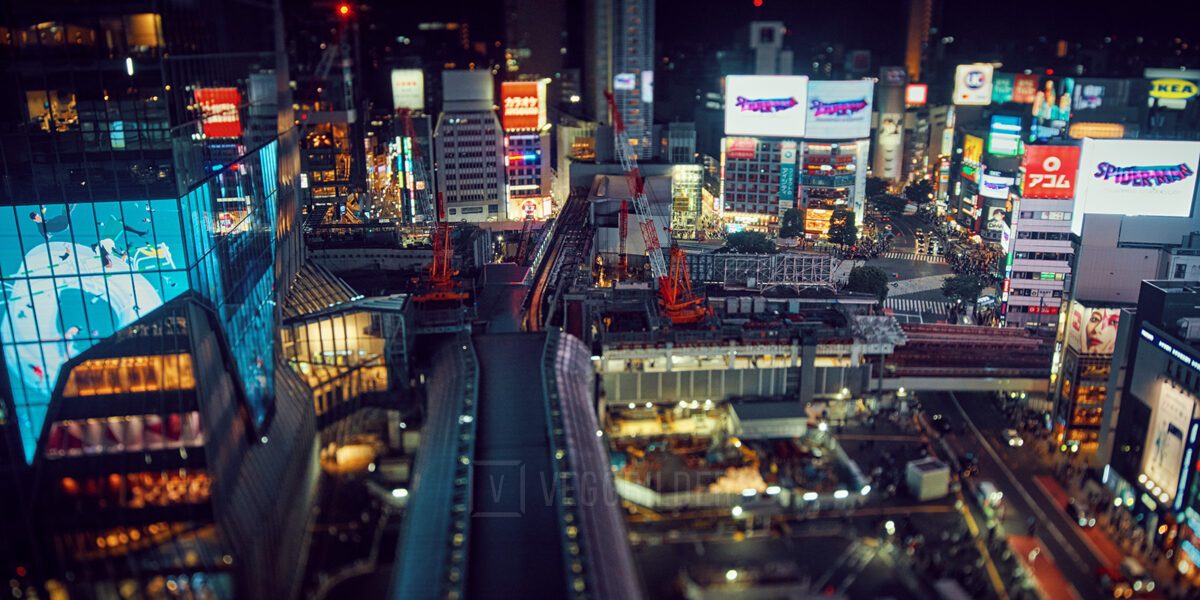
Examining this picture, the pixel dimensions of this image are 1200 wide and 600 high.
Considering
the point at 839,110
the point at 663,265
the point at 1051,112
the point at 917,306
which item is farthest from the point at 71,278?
the point at 1051,112

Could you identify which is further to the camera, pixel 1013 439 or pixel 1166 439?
pixel 1013 439

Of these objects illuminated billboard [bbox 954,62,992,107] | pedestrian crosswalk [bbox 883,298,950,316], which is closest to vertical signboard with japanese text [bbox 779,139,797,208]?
pedestrian crosswalk [bbox 883,298,950,316]

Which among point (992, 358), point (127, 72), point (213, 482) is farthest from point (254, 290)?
point (992, 358)

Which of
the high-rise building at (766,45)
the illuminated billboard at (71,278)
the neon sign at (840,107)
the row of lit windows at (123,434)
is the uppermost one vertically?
the high-rise building at (766,45)

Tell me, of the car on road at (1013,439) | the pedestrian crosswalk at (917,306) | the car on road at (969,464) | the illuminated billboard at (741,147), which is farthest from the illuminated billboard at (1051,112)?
the car on road at (969,464)

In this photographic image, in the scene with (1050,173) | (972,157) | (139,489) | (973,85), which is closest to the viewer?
(139,489)

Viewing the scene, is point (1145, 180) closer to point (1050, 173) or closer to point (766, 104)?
point (1050, 173)

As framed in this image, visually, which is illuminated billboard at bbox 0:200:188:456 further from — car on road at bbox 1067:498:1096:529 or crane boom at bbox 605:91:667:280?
car on road at bbox 1067:498:1096:529

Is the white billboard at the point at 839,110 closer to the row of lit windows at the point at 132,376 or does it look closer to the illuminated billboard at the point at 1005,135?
the illuminated billboard at the point at 1005,135
